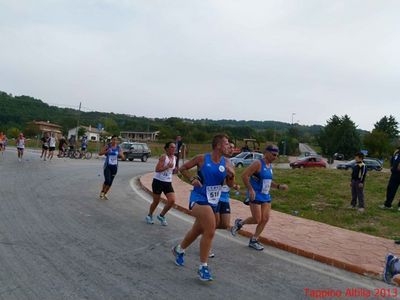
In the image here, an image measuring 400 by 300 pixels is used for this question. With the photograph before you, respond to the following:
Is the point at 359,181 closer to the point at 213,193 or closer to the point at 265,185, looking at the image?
the point at 265,185

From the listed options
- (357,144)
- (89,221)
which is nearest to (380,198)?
(89,221)

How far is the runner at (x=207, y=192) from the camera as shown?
5.32 m

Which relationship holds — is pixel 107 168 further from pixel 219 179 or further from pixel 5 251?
pixel 219 179

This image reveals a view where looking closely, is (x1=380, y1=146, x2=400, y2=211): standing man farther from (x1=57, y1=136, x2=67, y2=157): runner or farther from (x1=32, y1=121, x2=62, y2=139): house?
(x1=32, y1=121, x2=62, y2=139): house

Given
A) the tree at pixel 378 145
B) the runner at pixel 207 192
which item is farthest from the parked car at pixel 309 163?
the tree at pixel 378 145

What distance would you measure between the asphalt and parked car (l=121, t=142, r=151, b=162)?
28089 mm

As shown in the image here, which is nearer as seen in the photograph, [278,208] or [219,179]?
[219,179]

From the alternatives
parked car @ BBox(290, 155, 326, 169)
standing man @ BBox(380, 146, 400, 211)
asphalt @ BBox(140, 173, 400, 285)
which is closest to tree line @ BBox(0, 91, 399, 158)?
parked car @ BBox(290, 155, 326, 169)

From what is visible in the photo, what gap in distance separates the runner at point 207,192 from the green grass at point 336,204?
4912mm

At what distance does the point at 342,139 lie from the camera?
90750mm

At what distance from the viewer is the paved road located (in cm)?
486

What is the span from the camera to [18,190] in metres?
12.0

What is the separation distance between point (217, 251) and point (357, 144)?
8949cm

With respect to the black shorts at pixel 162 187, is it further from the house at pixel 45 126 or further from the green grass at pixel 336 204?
the house at pixel 45 126
